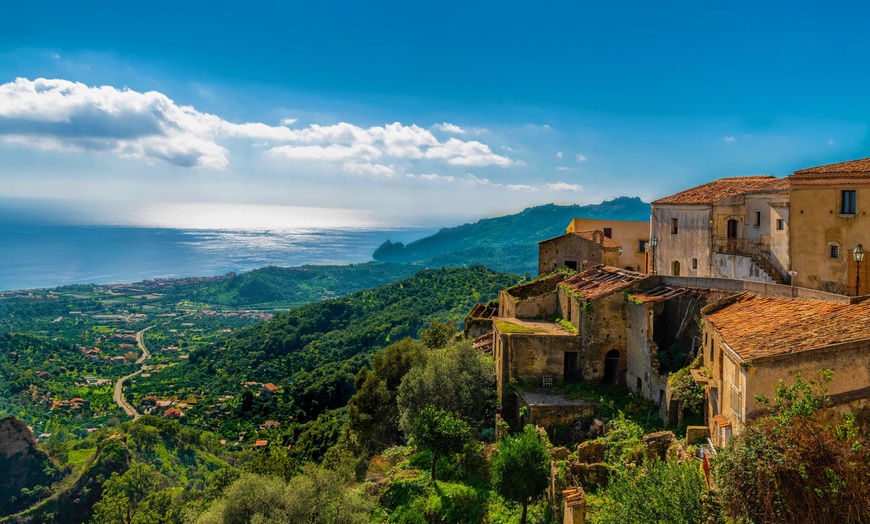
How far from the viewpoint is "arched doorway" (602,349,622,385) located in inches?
898

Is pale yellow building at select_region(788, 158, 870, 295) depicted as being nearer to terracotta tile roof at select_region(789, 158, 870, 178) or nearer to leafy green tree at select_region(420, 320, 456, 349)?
terracotta tile roof at select_region(789, 158, 870, 178)

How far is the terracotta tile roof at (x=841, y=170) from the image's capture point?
19.5 m

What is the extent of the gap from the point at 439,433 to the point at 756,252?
54.5ft

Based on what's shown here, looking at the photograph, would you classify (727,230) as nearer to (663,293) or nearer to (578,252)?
(663,293)

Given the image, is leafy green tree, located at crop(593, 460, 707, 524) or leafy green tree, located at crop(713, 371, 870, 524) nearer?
leafy green tree, located at crop(713, 371, 870, 524)

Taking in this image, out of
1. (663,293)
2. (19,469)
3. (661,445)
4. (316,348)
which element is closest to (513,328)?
(663,293)

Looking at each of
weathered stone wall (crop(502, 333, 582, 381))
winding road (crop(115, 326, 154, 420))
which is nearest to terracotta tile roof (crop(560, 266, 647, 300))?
weathered stone wall (crop(502, 333, 582, 381))

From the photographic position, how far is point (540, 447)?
1739 cm

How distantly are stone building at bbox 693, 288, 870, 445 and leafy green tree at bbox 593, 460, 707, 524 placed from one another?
2.38 metres

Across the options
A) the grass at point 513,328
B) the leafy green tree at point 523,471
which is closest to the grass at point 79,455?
the grass at point 513,328

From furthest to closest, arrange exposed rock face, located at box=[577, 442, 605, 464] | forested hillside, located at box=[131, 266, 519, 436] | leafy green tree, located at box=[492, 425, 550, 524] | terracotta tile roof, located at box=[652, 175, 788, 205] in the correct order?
forested hillside, located at box=[131, 266, 519, 436]
terracotta tile roof, located at box=[652, 175, 788, 205]
exposed rock face, located at box=[577, 442, 605, 464]
leafy green tree, located at box=[492, 425, 550, 524]

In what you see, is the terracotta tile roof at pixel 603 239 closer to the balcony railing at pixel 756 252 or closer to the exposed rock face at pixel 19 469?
the balcony railing at pixel 756 252

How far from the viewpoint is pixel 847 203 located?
2011 centimetres

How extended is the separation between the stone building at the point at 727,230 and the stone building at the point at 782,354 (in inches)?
335
